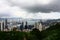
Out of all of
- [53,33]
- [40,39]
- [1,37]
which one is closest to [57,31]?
[53,33]

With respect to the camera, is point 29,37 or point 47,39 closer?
point 47,39

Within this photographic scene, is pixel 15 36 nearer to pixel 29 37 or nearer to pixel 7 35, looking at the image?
pixel 7 35

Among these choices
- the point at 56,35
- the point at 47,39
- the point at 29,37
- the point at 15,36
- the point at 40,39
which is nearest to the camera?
the point at 47,39

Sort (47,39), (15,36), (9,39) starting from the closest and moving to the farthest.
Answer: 1. (47,39)
2. (9,39)
3. (15,36)

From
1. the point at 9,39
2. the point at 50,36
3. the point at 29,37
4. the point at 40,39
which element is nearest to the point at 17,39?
the point at 9,39

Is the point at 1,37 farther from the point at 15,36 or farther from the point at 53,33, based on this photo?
the point at 53,33

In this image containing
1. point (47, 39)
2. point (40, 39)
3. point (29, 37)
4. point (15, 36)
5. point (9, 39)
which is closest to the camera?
point (47, 39)

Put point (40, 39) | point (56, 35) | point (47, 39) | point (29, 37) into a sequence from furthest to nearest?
point (29, 37) → point (40, 39) → point (56, 35) → point (47, 39)

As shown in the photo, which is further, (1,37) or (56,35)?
(1,37)

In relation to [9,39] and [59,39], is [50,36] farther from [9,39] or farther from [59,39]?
[9,39]
